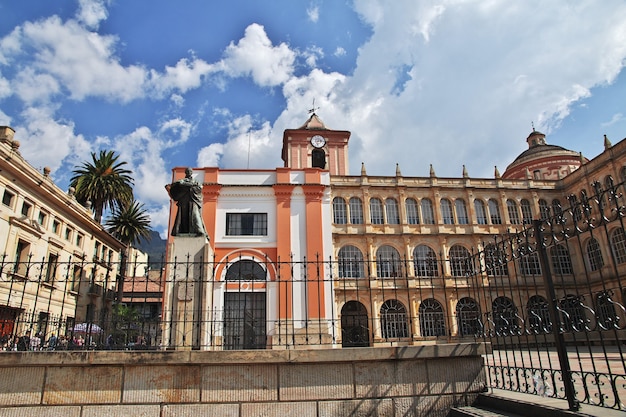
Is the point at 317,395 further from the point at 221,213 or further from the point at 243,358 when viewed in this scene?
the point at 221,213

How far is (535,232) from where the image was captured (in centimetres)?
596

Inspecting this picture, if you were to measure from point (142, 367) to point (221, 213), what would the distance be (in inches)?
748

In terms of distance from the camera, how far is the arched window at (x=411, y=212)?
108ft

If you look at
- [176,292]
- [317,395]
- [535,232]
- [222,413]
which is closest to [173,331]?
[176,292]

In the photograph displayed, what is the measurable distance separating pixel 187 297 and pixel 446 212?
28.4 meters

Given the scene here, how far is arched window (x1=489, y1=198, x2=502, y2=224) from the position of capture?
33.8 metres

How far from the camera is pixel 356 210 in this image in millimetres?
32594

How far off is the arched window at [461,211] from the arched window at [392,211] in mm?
4908

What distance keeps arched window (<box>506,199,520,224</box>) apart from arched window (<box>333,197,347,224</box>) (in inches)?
533

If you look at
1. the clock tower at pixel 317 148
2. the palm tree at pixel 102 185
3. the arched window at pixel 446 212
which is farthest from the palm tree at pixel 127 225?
the arched window at pixel 446 212

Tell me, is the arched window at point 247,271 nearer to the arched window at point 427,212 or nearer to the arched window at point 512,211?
the arched window at point 427,212

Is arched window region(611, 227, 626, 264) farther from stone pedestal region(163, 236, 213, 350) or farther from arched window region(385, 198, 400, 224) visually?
stone pedestal region(163, 236, 213, 350)

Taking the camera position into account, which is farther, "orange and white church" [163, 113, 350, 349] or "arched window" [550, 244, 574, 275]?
"arched window" [550, 244, 574, 275]

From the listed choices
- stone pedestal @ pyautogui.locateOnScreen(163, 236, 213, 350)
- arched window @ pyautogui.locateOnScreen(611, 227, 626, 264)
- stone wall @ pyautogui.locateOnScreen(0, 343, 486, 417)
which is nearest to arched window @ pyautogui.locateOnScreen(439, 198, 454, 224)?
arched window @ pyautogui.locateOnScreen(611, 227, 626, 264)
